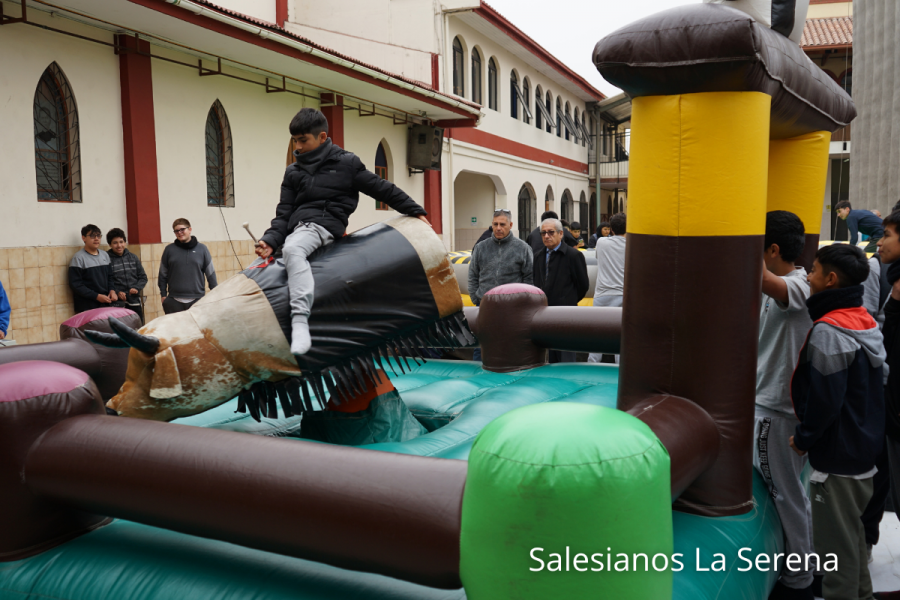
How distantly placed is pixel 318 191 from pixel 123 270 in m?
5.13

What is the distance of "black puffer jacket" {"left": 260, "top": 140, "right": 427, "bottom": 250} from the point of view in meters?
3.47

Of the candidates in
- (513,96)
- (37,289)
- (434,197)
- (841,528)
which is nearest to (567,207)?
(513,96)

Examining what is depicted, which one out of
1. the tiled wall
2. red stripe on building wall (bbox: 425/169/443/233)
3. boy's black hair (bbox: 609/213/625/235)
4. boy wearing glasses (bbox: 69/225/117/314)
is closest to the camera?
boy's black hair (bbox: 609/213/625/235)

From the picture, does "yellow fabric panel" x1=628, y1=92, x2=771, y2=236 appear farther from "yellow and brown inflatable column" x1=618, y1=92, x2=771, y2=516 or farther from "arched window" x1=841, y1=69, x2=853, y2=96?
"arched window" x1=841, y1=69, x2=853, y2=96

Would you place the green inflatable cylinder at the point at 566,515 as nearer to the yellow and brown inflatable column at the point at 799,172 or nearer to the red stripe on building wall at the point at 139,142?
the yellow and brown inflatable column at the point at 799,172

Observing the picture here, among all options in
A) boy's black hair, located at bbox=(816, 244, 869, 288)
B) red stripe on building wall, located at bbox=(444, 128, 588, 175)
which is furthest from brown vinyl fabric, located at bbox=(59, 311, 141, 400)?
red stripe on building wall, located at bbox=(444, 128, 588, 175)

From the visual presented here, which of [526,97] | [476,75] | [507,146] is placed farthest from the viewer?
[526,97]

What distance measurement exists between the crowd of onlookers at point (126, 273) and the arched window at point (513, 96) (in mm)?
13912

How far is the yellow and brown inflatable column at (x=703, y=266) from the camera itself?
2635 mm

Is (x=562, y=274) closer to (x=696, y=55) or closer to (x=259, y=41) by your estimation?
(x=696, y=55)

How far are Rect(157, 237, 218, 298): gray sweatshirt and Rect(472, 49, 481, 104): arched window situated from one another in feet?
37.7

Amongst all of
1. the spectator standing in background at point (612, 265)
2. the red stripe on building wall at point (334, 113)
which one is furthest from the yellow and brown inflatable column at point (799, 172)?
the red stripe on building wall at point (334, 113)

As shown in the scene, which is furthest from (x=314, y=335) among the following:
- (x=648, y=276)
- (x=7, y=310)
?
(x=7, y=310)

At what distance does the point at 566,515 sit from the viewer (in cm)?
174
